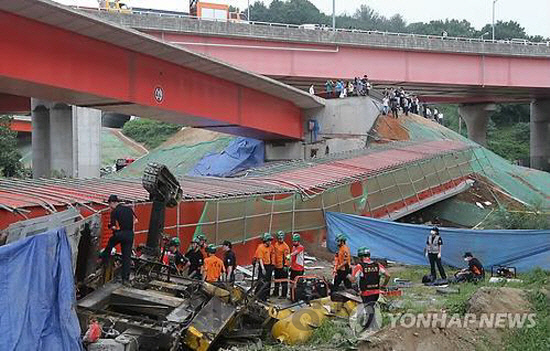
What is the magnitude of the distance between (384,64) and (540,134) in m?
25.7

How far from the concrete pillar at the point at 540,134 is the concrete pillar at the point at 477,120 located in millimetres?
3862

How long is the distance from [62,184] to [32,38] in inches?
201

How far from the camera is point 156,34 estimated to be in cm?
3841

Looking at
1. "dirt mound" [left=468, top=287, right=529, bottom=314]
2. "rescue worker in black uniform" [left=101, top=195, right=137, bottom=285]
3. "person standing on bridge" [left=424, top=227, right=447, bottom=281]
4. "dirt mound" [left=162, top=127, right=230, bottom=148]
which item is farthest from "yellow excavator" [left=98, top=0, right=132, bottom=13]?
"dirt mound" [left=468, top=287, right=529, bottom=314]

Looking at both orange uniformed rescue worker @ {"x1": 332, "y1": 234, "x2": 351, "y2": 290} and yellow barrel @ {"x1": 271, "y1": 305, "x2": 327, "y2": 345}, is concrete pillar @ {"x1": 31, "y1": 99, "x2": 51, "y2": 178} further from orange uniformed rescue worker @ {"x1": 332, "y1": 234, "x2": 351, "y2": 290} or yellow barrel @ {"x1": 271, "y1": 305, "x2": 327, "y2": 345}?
yellow barrel @ {"x1": 271, "y1": 305, "x2": 327, "y2": 345}

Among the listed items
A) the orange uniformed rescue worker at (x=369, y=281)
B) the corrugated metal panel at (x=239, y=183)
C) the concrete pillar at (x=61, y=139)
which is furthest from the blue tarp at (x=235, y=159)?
the orange uniformed rescue worker at (x=369, y=281)

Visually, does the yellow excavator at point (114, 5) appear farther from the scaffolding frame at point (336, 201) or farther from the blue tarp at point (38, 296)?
the blue tarp at point (38, 296)

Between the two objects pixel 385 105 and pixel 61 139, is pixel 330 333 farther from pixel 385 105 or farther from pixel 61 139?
pixel 385 105

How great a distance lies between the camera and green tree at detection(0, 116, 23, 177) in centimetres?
3903

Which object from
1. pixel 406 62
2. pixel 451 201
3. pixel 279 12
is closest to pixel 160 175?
pixel 451 201

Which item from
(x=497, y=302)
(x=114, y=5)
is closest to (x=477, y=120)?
(x=114, y=5)

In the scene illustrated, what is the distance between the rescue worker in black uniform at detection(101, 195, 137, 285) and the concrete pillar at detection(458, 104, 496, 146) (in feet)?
195

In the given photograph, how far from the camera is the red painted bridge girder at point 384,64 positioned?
40750 mm

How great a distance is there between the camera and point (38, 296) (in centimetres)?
840
